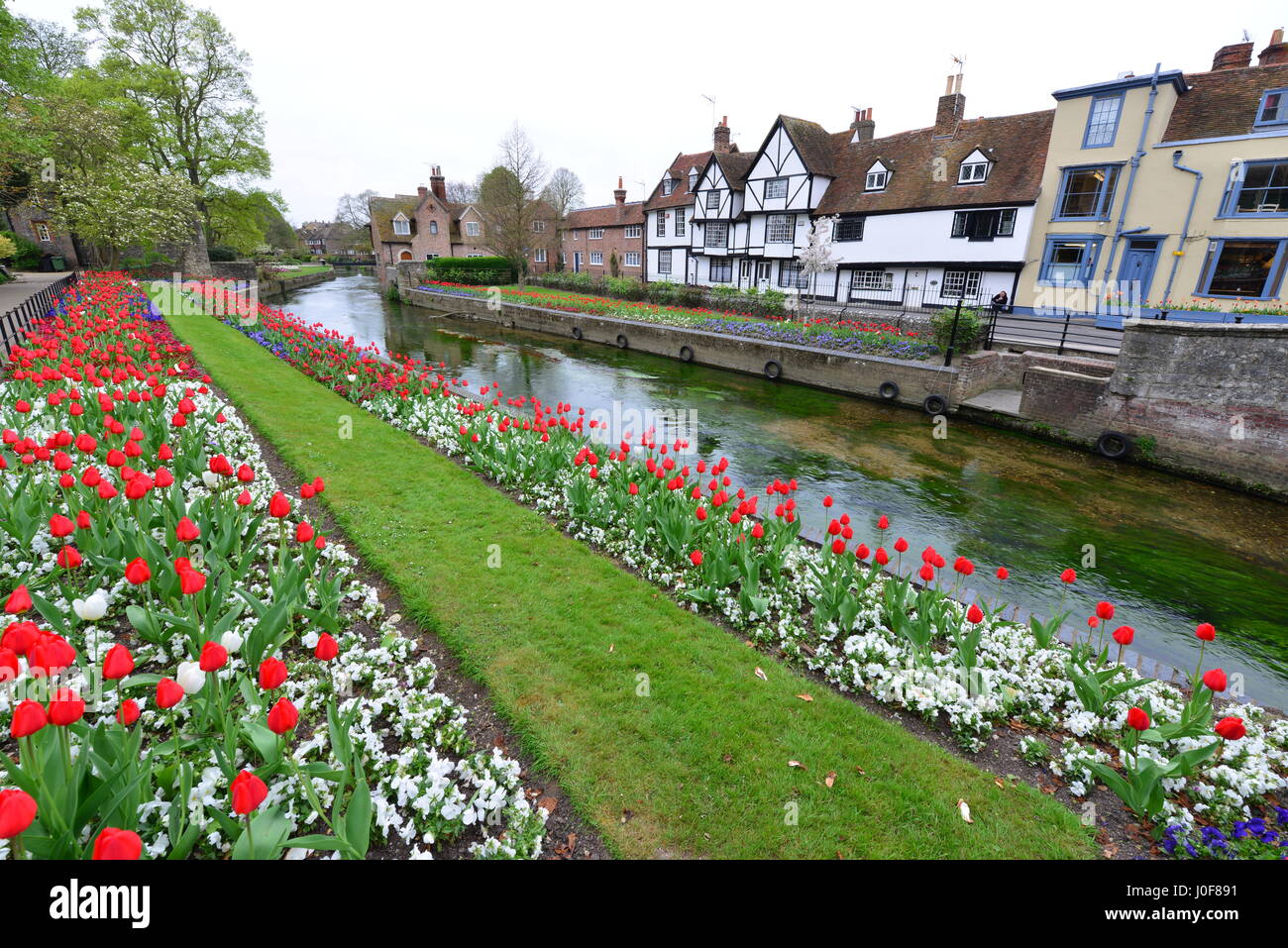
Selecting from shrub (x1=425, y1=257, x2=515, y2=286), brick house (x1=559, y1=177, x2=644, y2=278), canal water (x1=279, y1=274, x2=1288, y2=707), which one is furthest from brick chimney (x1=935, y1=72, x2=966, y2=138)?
shrub (x1=425, y1=257, x2=515, y2=286)

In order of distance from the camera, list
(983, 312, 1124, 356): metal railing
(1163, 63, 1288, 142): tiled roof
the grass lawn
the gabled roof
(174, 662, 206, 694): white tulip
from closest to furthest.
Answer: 1. (174, 662, 206, 694): white tulip
2. the grass lawn
3. (983, 312, 1124, 356): metal railing
4. (1163, 63, 1288, 142): tiled roof
5. the gabled roof

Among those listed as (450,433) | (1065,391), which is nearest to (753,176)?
(1065,391)

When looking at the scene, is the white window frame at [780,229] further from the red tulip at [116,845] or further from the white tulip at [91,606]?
the red tulip at [116,845]

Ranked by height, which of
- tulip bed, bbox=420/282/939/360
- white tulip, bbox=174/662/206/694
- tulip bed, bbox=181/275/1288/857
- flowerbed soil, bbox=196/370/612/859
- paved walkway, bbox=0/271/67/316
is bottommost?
flowerbed soil, bbox=196/370/612/859

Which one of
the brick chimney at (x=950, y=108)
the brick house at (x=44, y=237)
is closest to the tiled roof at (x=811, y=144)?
the brick chimney at (x=950, y=108)

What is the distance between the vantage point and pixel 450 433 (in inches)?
408

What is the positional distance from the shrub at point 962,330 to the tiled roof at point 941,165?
11987mm

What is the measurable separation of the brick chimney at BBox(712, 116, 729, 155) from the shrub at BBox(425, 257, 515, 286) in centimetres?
2076

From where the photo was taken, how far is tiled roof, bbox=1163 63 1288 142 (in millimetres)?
21422

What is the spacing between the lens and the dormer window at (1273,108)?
20453mm

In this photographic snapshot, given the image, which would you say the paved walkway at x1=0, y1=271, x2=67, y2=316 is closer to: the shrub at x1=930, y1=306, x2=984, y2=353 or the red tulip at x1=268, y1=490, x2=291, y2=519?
the red tulip at x1=268, y1=490, x2=291, y2=519

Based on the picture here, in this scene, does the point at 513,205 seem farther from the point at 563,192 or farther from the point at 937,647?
the point at 937,647
